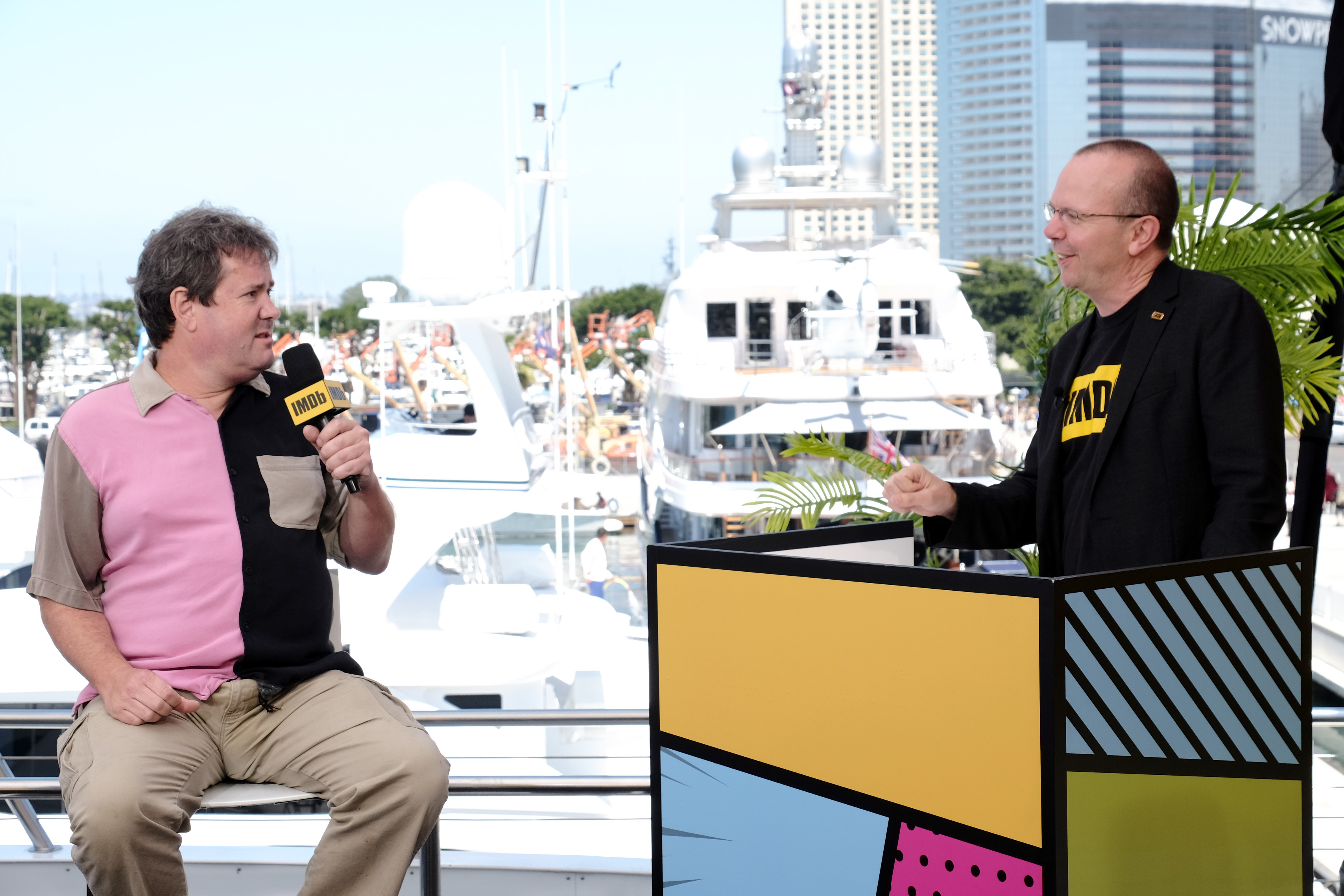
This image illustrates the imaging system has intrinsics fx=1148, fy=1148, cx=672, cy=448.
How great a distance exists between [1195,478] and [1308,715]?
0.33 metres

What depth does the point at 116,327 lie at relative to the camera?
1350 inches

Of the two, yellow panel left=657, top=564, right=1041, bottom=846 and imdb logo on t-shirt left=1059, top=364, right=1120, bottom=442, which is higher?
imdb logo on t-shirt left=1059, top=364, right=1120, bottom=442

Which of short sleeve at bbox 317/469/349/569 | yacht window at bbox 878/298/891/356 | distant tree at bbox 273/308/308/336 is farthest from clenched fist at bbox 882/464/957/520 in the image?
distant tree at bbox 273/308/308/336

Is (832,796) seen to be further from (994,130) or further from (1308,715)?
(994,130)

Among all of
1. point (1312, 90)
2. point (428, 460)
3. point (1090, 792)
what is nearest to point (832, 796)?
point (1090, 792)

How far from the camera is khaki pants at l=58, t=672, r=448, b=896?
1521 millimetres

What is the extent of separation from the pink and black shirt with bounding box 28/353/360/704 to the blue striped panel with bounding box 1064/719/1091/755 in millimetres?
1170

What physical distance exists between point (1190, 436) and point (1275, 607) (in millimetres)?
302

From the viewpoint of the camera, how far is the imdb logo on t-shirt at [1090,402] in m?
1.50

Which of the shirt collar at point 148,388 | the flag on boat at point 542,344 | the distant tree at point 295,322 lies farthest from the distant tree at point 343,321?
the shirt collar at point 148,388

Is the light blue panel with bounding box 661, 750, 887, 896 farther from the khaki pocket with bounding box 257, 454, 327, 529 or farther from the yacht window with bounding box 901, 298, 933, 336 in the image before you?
the yacht window with bounding box 901, 298, 933, 336

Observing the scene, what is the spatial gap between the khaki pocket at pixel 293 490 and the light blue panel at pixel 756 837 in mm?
764

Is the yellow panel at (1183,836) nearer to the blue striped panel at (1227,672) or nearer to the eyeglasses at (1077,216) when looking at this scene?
the blue striped panel at (1227,672)

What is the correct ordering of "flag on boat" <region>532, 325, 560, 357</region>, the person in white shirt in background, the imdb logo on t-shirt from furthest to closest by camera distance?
"flag on boat" <region>532, 325, 560, 357</region>
the person in white shirt in background
the imdb logo on t-shirt
